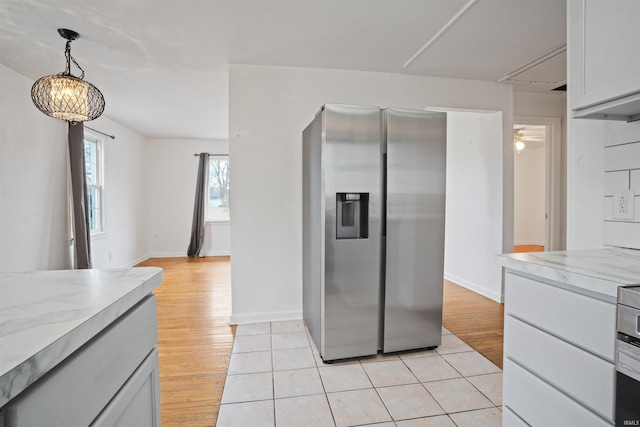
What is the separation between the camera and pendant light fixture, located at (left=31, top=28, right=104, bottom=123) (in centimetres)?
213

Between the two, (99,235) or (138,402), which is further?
(99,235)

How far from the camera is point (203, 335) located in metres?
2.80

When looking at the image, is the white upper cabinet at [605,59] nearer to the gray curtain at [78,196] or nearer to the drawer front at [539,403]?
the drawer front at [539,403]

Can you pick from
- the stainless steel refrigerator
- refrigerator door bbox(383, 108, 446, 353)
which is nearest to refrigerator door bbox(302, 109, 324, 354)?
the stainless steel refrigerator

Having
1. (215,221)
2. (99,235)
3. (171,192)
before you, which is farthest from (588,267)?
(171,192)

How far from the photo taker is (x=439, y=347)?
251 centimetres

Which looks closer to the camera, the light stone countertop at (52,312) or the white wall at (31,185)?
the light stone countertop at (52,312)

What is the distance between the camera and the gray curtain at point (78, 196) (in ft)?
12.2

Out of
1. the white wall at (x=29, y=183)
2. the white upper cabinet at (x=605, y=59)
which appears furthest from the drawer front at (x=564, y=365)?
the white wall at (x=29, y=183)

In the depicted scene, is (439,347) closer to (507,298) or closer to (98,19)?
(507,298)

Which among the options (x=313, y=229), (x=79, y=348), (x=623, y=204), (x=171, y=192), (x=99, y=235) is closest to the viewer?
(x=79, y=348)

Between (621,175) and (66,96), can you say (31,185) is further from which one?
(621,175)

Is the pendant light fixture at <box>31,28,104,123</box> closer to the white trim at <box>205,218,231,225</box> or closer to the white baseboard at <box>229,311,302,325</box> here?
the white baseboard at <box>229,311,302,325</box>

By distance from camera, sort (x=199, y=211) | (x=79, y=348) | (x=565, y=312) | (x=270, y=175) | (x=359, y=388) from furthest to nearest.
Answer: (x=199, y=211) < (x=270, y=175) < (x=359, y=388) < (x=565, y=312) < (x=79, y=348)
